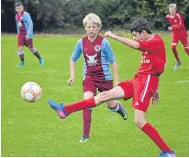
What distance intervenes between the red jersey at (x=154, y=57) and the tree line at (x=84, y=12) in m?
30.6

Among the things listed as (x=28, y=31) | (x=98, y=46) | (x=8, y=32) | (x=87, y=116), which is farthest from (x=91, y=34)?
(x=8, y=32)

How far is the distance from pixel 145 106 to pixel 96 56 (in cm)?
154

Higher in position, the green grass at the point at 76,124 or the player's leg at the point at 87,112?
the player's leg at the point at 87,112

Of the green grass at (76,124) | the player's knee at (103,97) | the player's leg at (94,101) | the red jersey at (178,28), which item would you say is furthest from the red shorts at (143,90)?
the red jersey at (178,28)

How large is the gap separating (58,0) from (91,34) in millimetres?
31480

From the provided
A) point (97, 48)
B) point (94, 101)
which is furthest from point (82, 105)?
point (97, 48)

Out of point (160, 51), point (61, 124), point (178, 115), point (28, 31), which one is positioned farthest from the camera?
point (28, 31)

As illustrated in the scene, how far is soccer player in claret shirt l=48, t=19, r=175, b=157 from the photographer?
24.0ft

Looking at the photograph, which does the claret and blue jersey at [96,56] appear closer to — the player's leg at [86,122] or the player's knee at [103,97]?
the player's leg at [86,122]

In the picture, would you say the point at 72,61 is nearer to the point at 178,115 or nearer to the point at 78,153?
the point at 78,153

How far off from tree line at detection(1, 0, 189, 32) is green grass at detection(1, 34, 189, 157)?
70.9ft

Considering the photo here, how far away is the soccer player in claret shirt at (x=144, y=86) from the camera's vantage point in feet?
24.0

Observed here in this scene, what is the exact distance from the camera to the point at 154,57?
7504 millimetres

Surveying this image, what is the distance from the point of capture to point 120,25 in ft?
132
